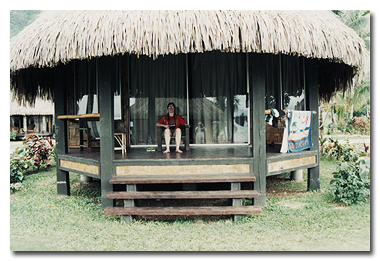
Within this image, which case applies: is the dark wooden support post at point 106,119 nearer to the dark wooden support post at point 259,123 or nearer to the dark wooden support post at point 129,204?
the dark wooden support post at point 129,204

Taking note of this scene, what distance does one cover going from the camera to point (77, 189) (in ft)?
20.6

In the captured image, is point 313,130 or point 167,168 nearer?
point 167,168

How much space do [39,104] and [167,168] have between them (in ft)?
55.3

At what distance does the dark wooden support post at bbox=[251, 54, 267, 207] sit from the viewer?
13.9 feet

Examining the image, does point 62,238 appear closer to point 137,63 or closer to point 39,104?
point 137,63

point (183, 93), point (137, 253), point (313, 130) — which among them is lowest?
point (137, 253)

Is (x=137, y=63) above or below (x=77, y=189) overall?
above

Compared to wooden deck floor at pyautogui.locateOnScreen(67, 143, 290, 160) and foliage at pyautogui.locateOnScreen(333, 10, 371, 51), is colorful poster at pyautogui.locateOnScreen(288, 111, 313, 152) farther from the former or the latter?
foliage at pyautogui.locateOnScreen(333, 10, 371, 51)

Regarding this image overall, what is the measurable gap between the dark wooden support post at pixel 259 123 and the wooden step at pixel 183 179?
8.4 inches

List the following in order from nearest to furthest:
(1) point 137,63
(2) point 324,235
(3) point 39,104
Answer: (2) point 324,235 < (1) point 137,63 < (3) point 39,104

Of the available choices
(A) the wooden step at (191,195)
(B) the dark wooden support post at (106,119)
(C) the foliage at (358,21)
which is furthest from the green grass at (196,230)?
(C) the foliage at (358,21)

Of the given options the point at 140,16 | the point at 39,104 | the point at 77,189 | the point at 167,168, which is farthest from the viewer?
the point at 39,104

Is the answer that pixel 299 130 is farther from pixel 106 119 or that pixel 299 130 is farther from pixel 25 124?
pixel 25 124

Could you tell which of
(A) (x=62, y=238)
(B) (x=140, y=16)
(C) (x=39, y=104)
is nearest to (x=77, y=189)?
(A) (x=62, y=238)
